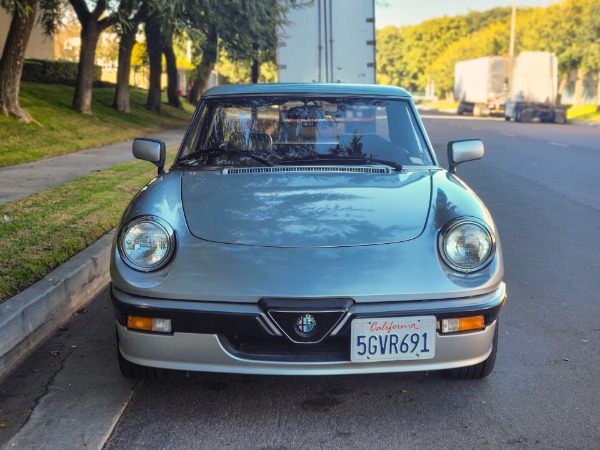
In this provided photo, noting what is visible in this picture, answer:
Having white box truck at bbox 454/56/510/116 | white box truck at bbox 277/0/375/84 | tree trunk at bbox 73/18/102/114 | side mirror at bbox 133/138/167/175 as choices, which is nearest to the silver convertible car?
side mirror at bbox 133/138/167/175

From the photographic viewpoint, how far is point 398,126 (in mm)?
4637

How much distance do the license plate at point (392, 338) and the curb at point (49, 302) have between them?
1.95m

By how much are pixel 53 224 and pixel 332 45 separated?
948 centimetres

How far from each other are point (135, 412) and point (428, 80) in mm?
106488

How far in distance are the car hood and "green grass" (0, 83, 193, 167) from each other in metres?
9.37

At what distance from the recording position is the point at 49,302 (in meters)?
4.43

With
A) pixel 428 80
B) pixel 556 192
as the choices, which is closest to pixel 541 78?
pixel 556 192

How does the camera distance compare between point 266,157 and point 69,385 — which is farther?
point 266,157

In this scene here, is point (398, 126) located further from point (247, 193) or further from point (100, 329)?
point (100, 329)

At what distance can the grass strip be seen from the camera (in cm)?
490

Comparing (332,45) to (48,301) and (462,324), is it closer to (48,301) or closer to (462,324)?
(48,301)

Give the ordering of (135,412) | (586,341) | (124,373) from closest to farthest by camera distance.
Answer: (135,412), (124,373), (586,341)

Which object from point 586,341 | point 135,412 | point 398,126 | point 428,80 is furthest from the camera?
point 428,80

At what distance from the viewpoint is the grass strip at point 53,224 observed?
193 inches
